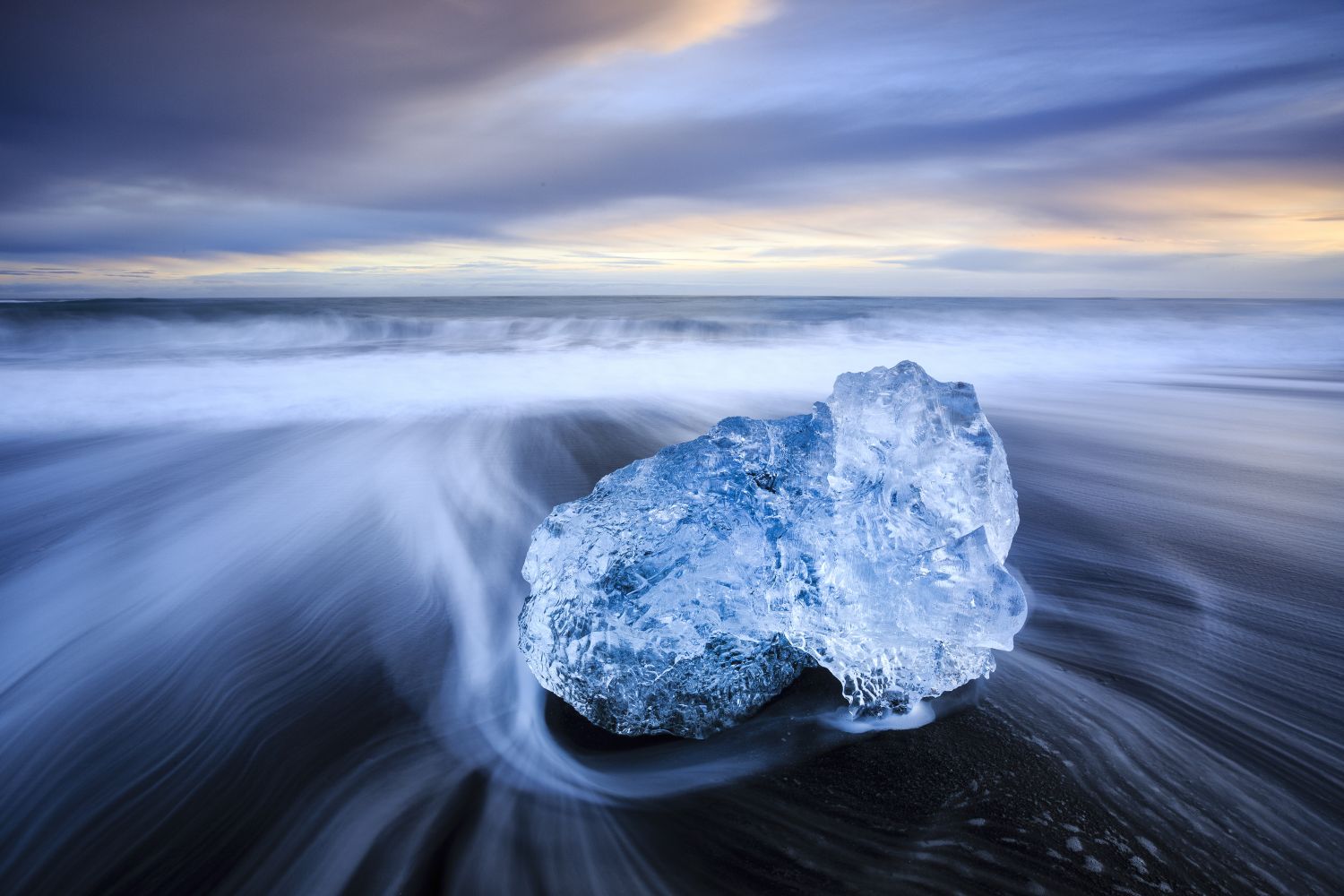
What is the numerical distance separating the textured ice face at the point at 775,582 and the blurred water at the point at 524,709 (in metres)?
0.17

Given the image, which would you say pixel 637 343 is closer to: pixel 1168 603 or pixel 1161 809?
pixel 1168 603

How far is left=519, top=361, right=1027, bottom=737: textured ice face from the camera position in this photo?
83.5 inches

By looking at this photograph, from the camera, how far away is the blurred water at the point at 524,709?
1.81m

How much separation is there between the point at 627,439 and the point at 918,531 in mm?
4610

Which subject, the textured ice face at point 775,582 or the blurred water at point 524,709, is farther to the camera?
the textured ice face at point 775,582

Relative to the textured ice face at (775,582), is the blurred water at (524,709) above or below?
below

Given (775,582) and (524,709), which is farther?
(524,709)

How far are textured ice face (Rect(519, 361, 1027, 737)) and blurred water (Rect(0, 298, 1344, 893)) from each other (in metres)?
0.17

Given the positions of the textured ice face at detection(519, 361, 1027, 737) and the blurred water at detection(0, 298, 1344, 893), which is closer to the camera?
the blurred water at detection(0, 298, 1344, 893)

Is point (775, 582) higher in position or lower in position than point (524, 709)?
higher

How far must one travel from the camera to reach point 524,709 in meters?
2.43

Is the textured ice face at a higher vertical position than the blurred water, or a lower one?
higher

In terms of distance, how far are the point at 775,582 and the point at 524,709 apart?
3.24ft

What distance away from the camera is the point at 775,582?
2.24 metres
